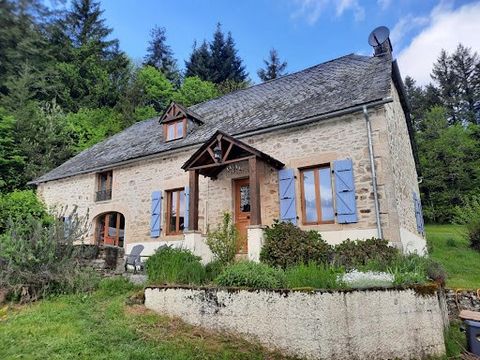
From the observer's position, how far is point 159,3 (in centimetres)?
162

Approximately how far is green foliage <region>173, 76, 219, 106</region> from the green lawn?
18.0m

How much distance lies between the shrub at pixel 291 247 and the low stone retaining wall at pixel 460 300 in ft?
8.09

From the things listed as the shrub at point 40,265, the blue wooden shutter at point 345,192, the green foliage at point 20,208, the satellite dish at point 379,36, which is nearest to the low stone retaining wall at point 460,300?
the blue wooden shutter at point 345,192

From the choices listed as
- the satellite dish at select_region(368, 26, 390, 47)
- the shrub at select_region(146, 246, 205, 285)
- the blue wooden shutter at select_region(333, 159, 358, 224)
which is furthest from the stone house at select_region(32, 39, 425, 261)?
the shrub at select_region(146, 246, 205, 285)

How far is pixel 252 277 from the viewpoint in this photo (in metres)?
5.57

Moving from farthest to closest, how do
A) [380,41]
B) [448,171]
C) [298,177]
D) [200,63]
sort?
1. [200,63]
2. [448,171]
3. [380,41]
4. [298,177]

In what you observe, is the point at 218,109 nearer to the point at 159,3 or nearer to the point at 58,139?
the point at 58,139

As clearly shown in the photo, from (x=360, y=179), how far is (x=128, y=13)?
7599mm

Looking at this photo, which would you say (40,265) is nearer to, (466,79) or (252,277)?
(252,277)

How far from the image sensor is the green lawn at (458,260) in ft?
28.1

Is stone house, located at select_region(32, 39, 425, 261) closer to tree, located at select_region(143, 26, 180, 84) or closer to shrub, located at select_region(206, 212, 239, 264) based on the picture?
shrub, located at select_region(206, 212, 239, 264)

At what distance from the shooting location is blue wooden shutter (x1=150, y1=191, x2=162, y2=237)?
11.4m

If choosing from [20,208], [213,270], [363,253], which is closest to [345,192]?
[363,253]

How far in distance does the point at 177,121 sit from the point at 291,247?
697 centimetres
